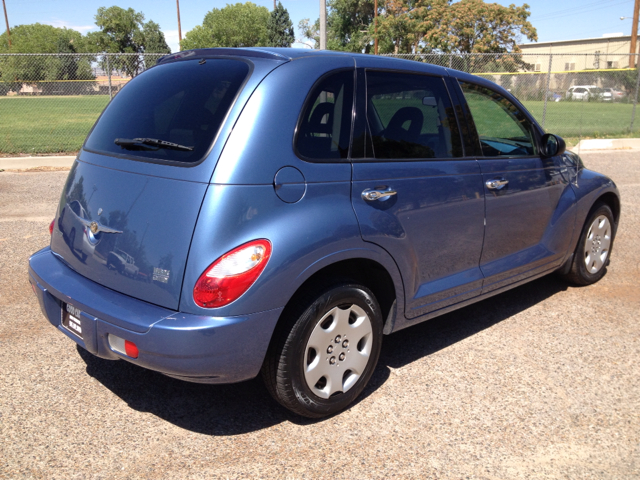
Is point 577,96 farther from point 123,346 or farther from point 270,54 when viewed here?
point 123,346

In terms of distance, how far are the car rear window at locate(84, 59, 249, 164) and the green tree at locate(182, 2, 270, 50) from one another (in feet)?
284

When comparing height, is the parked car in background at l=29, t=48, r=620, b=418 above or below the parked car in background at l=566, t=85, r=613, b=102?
below

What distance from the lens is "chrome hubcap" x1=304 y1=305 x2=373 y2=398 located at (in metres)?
2.87

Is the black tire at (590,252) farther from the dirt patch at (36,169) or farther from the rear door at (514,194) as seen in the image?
the dirt patch at (36,169)

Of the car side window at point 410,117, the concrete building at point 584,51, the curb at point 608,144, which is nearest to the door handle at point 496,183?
the car side window at point 410,117

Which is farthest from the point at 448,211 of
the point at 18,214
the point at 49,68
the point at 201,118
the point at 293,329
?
the point at 49,68

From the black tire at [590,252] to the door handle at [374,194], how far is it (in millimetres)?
2504

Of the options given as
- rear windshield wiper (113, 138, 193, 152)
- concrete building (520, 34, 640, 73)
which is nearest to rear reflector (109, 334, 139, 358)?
rear windshield wiper (113, 138, 193, 152)

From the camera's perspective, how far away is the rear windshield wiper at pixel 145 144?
109 inches

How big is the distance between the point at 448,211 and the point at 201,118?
1.57m

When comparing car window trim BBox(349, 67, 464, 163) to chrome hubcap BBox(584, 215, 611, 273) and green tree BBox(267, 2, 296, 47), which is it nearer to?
chrome hubcap BBox(584, 215, 611, 273)

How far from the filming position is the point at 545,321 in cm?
440

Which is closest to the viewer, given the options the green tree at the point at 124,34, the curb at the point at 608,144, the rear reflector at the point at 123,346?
the rear reflector at the point at 123,346

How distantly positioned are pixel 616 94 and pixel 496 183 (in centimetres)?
1937
